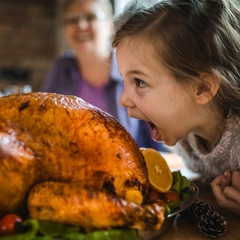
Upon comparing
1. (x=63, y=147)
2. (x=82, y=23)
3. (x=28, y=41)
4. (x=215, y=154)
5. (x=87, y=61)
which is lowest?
(x=28, y=41)

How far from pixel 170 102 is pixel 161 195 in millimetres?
241

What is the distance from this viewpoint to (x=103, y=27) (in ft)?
8.36

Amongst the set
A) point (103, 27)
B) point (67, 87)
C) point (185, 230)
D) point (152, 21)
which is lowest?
point (67, 87)

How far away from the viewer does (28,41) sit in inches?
195

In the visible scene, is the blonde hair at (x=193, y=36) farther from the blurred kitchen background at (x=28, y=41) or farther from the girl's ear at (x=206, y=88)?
the blurred kitchen background at (x=28, y=41)

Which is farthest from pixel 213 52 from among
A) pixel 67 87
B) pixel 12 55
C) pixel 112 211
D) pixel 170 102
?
pixel 12 55

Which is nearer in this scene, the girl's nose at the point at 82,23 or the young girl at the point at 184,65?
the young girl at the point at 184,65

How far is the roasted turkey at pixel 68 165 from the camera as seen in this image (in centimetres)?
65

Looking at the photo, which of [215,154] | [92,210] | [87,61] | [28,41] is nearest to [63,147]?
[92,210]

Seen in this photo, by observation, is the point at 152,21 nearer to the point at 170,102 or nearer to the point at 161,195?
the point at 170,102

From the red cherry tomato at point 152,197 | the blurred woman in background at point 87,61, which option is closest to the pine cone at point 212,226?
the red cherry tomato at point 152,197

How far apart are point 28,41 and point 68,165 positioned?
175 inches

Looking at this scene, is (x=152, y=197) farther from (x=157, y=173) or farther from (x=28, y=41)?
(x=28, y=41)

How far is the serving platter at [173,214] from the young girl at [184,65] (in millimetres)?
95
